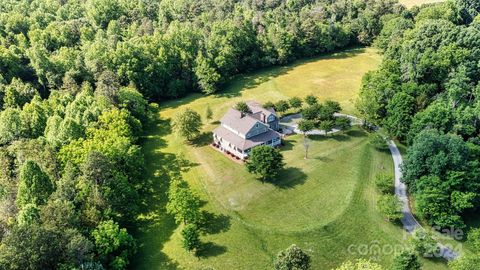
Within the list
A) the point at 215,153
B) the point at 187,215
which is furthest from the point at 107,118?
the point at 187,215

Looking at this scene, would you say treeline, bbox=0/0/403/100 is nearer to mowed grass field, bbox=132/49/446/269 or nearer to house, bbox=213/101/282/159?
mowed grass field, bbox=132/49/446/269

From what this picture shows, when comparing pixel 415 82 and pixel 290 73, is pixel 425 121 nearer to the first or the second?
pixel 415 82

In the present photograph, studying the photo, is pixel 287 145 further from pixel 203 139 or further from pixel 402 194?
pixel 402 194

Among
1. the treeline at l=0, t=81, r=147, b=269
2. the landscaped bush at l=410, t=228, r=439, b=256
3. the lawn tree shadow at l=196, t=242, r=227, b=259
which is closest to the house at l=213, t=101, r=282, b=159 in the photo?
the treeline at l=0, t=81, r=147, b=269

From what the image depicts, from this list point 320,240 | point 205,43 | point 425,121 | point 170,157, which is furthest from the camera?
point 205,43

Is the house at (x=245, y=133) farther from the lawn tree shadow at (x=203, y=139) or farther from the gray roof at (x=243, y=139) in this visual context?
the lawn tree shadow at (x=203, y=139)
